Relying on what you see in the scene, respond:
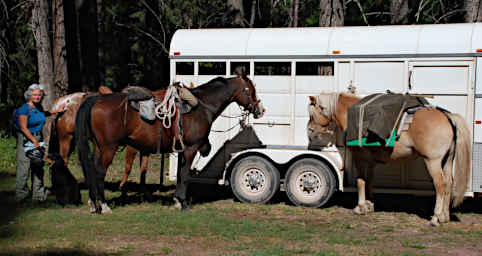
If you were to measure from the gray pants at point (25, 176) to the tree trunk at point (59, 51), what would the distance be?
6423mm

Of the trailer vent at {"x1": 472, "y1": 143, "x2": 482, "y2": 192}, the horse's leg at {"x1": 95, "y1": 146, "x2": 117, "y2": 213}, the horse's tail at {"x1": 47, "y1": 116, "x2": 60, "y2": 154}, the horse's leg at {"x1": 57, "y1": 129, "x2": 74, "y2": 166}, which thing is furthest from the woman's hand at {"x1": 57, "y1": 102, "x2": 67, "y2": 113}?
the trailer vent at {"x1": 472, "y1": 143, "x2": 482, "y2": 192}

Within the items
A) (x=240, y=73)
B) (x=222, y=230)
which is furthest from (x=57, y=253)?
(x=240, y=73)

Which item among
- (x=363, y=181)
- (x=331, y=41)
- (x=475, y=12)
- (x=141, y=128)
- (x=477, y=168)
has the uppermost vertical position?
(x=475, y=12)

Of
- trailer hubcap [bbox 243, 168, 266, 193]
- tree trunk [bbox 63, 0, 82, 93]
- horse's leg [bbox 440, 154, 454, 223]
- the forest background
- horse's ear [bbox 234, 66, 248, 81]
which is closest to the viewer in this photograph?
horse's leg [bbox 440, 154, 454, 223]

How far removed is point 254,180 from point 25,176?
395 cm

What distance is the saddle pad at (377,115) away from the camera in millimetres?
8773

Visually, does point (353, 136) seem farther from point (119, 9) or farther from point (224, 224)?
point (119, 9)

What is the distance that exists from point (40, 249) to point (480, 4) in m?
11.7

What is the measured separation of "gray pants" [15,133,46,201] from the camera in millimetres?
9766

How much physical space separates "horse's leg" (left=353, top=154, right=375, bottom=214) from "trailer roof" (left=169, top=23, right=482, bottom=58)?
1.82m

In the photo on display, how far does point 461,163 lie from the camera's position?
8.48 meters

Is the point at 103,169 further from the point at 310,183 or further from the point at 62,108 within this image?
the point at 310,183

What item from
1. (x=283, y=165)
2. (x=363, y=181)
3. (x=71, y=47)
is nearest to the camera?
(x=363, y=181)

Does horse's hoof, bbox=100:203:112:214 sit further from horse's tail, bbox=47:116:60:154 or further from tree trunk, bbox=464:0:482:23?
tree trunk, bbox=464:0:482:23
